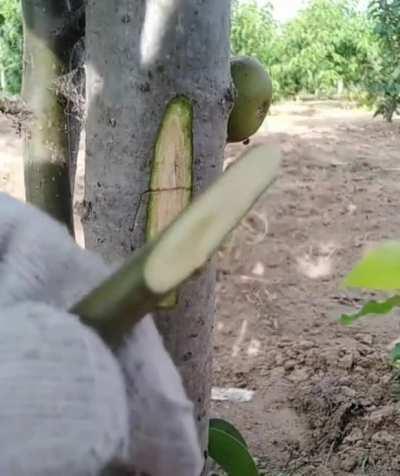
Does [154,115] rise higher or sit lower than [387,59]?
higher

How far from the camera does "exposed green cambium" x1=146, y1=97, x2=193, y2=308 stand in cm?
66

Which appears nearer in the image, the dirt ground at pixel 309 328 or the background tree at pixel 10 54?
the dirt ground at pixel 309 328

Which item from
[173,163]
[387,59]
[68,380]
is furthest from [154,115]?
[387,59]

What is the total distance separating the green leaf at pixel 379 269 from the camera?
384 mm

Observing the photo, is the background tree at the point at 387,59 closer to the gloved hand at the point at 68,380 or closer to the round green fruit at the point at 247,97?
the round green fruit at the point at 247,97

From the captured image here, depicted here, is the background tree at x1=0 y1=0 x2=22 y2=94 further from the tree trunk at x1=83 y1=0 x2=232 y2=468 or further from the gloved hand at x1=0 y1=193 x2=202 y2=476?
the gloved hand at x1=0 y1=193 x2=202 y2=476

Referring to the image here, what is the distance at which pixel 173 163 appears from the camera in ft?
2.18

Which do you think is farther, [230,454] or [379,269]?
[230,454]

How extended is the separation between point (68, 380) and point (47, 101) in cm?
74

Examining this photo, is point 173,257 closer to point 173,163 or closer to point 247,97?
point 173,163

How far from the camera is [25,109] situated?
3.12ft

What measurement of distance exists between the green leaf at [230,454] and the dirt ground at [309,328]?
353mm

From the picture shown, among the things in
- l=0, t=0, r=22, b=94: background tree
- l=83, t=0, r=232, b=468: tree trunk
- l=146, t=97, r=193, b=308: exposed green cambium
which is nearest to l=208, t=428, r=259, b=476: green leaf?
l=83, t=0, r=232, b=468: tree trunk

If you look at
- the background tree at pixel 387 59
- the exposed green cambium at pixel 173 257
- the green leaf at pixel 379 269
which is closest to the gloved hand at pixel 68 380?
the exposed green cambium at pixel 173 257
